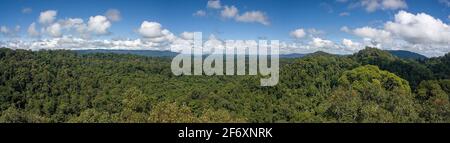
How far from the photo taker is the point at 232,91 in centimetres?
6250

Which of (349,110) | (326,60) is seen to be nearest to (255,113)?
(326,60)

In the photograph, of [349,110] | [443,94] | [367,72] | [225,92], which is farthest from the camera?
[225,92]

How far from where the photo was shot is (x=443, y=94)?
46.5 m

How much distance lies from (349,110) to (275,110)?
25741mm

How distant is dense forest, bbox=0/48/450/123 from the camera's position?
33531 mm

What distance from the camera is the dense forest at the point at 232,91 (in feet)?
110

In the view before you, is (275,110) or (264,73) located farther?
(264,73)
